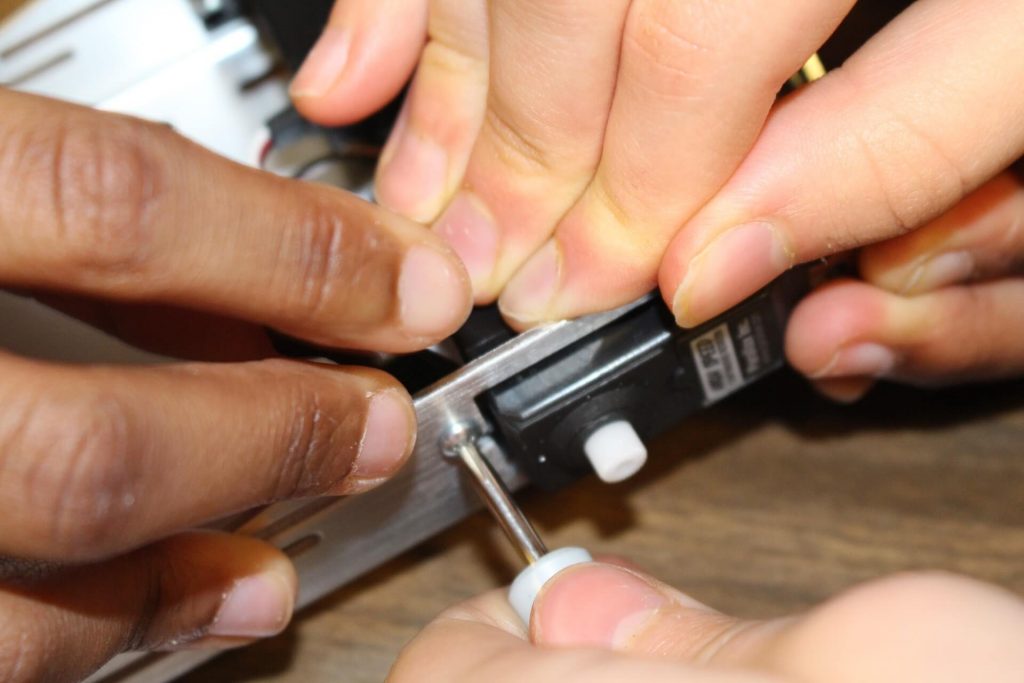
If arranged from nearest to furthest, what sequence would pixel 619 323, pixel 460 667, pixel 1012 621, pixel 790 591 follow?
pixel 1012 621 → pixel 460 667 → pixel 619 323 → pixel 790 591

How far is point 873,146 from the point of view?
57 centimetres

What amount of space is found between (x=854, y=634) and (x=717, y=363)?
10.5 inches

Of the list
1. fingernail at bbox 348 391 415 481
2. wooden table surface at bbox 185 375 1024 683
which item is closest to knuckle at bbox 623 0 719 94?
fingernail at bbox 348 391 415 481

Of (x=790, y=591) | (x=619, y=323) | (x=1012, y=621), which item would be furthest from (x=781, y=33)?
(x=790, y=591)

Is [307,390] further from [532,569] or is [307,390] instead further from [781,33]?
[781,33]

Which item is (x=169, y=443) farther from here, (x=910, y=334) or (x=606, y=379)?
(x=910, y=334)

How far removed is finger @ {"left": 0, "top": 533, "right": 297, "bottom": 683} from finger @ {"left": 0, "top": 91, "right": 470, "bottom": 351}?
6.9 inches

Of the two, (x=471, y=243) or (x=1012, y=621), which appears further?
(x=471, y=243)

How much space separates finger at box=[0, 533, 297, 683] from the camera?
0.53m

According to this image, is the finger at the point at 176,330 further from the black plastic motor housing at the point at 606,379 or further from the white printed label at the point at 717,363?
the white printed label at the point at 717,363

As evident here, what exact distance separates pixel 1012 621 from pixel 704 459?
0.41 meters

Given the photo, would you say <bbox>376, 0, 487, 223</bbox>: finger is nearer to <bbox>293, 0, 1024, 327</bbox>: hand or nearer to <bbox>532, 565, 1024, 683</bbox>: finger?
<bbox>293, 0, 1024, 327</bbox>: hand

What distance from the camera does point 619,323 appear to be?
2.02 ft

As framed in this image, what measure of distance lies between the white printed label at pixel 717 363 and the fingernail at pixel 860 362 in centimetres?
10
